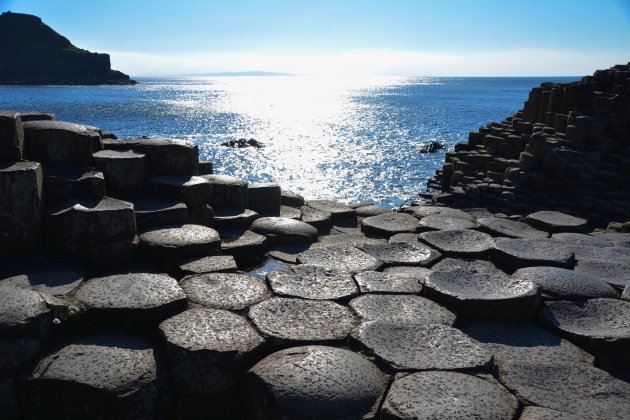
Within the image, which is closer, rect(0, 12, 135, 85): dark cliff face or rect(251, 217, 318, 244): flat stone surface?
rect(251, 217, 318, 244): flat stone surface

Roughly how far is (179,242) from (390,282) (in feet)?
6.67

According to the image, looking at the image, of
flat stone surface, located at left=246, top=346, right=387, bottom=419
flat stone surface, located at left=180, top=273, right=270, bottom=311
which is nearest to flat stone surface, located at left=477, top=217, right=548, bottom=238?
flat stone surface, located at left=180, top=273, right=270, bottom=311

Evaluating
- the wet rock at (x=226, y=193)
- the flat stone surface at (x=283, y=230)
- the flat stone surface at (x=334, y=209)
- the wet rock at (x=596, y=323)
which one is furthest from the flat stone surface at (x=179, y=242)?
the wet rock at (x=596, y=323)

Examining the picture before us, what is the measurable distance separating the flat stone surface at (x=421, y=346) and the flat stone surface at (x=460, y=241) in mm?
1928

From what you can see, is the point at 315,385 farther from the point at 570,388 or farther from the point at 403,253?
the point at 403,253

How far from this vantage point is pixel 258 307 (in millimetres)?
4129

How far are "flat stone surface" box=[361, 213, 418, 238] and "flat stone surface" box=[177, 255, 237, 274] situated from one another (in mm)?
2320

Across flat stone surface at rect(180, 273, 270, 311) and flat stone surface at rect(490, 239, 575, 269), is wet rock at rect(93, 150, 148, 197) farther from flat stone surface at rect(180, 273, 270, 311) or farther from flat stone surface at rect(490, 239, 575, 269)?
flat stone surface at rect(490, 239, 575, 269)

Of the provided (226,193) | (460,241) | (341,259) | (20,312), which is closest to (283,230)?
(341,259)

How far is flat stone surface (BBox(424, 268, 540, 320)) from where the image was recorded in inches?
163

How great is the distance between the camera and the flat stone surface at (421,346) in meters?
3.41

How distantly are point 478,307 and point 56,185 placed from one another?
400 centimetres

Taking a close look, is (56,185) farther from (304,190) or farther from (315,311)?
(304,190)

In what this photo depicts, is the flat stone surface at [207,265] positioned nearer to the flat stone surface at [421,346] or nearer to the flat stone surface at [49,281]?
the flat stone surface at [49,281]
